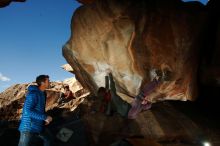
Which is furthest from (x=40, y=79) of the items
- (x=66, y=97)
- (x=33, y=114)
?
(x=66, y=97)

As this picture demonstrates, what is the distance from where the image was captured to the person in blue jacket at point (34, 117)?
622 cm

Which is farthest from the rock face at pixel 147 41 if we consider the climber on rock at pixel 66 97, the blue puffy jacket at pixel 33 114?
the climber on rock at pixel 66 97

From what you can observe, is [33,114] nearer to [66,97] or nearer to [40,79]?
[40,79]

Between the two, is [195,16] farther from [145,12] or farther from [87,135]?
[87,135]

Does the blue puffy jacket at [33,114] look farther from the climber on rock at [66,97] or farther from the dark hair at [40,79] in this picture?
the climber on rock at [66,97]

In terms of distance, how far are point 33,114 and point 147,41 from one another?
6.09 meters

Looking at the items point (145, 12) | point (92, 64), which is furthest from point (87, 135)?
point (145, 12)

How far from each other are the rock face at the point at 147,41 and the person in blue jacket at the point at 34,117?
5282mm

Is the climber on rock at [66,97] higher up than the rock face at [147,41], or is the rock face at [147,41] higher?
the rock face at [147,41]

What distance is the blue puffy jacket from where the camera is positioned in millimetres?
6242

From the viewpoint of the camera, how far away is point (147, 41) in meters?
10.8

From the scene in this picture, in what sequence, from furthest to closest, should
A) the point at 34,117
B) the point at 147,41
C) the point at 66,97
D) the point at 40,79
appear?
the point at 66,97 < the point at 147,41 < the point at 40,79 < the point at 34,117

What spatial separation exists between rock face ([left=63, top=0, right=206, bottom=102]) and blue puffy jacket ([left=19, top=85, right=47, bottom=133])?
5.41 metres

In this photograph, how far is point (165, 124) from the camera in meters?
11.2
